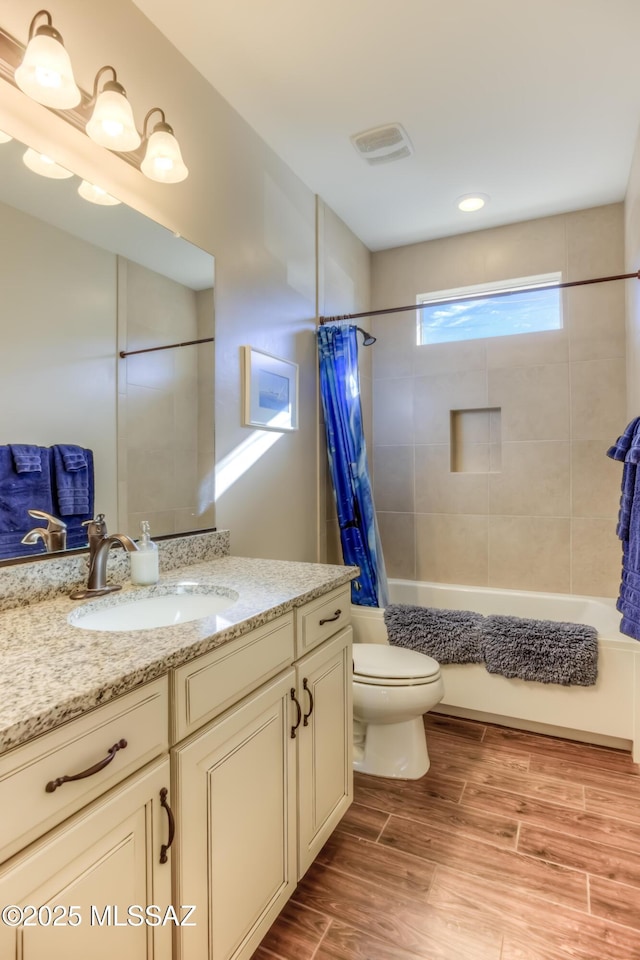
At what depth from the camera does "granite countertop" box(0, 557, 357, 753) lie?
2.18ft

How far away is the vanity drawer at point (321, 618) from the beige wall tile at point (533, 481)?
1762mm

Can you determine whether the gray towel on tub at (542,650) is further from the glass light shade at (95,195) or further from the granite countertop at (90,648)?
the glass light shade at (95,195)

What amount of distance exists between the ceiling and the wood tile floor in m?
2.63

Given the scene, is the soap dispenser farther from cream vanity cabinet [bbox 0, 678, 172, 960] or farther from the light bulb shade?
the light bulb shade

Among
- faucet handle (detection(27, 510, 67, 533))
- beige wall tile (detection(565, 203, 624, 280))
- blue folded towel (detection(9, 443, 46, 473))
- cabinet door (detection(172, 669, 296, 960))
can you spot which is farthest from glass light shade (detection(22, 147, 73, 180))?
beige wall tile (detection(565, 203, 624, 280))

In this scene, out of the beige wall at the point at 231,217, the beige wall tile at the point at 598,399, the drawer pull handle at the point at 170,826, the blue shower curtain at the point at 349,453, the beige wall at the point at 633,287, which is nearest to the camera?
the drawer pull handle at the point at 170,826

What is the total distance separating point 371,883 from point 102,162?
2180 millimetres

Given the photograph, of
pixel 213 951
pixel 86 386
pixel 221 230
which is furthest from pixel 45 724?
pixel 221 230

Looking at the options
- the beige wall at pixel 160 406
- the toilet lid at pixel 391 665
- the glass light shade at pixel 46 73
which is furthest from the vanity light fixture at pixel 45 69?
the toilet lid at pixel 391 665

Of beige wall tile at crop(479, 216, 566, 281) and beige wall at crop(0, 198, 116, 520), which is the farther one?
beige wall tile at crop(479, 216, 566, 281)

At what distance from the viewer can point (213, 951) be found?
0.97 meters

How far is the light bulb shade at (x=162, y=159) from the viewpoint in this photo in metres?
1.41

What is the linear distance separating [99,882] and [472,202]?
311cm

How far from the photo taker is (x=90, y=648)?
871mm
